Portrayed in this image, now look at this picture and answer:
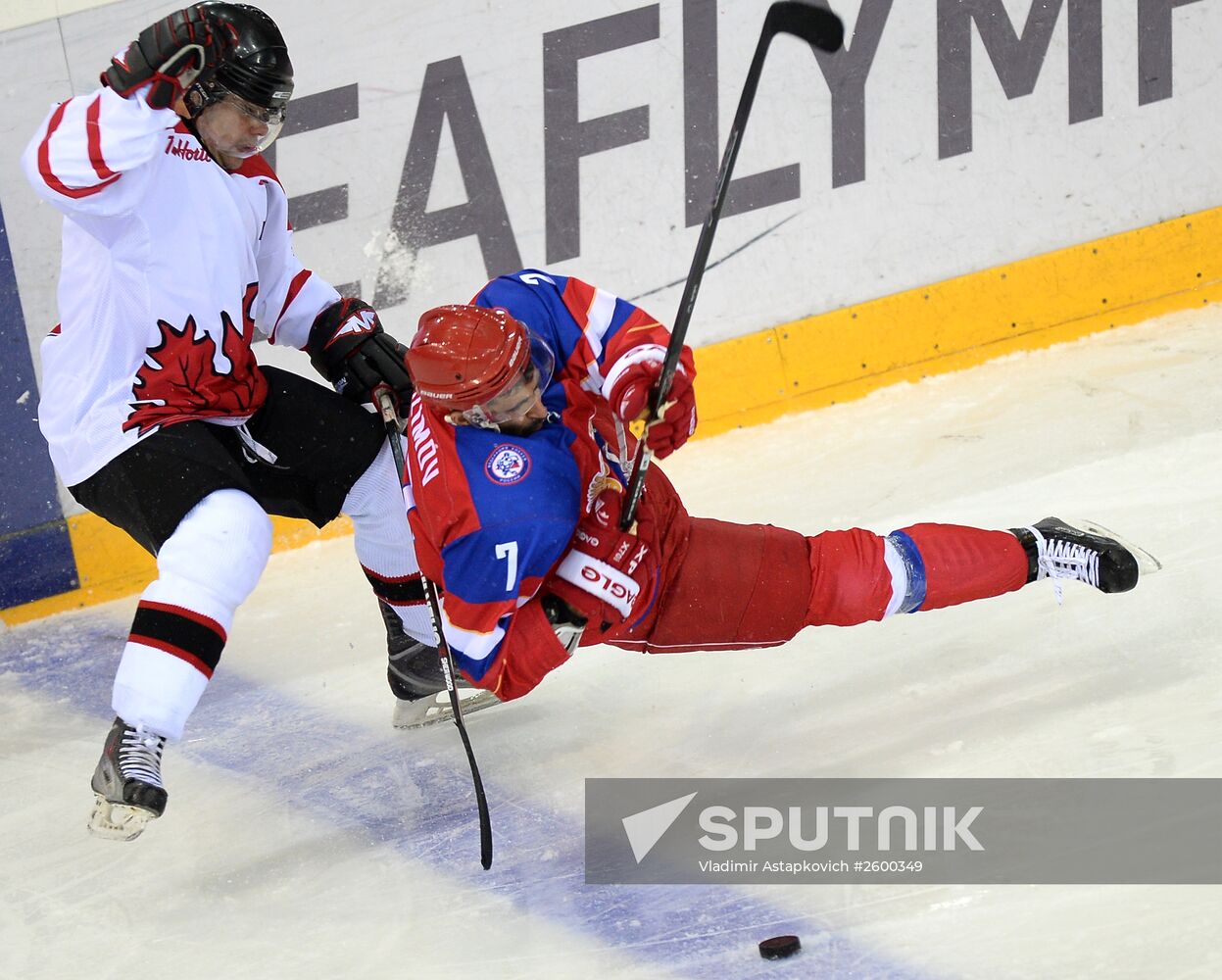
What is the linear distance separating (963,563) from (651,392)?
66 centimetres

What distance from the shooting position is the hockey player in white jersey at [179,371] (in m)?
2.18

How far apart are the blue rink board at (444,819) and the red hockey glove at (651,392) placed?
69 cm

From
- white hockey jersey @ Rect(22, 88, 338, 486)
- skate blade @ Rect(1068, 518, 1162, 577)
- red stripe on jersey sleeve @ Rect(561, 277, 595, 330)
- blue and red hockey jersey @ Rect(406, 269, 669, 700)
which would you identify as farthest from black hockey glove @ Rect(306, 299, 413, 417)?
skate blade @ Rect(1068, 518, 1162, 577)

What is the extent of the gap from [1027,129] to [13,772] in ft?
9.84

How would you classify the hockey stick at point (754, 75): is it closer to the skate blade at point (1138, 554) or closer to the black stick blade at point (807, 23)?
the black stick blade at point (807, 23)

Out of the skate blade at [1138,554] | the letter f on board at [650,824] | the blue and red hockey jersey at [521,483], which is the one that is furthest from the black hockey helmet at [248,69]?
the skate blade at [1138,554]

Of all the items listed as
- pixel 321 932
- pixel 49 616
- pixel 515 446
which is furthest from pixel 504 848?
pixel 49 616

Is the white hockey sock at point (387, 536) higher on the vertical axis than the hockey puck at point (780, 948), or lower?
higher

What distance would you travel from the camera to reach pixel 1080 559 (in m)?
2.52

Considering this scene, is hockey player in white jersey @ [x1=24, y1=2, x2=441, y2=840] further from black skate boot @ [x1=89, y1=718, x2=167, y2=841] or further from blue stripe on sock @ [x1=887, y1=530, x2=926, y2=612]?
blue stripe on sock @ [x1=887, y1=530, x2=926, y2=612]

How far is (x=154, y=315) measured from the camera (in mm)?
2379

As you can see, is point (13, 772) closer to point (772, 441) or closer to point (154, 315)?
point (154, 315)

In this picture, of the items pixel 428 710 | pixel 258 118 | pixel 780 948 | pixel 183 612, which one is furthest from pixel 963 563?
pixel 258 118

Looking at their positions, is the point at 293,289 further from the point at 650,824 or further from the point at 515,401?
the point at 650,824
